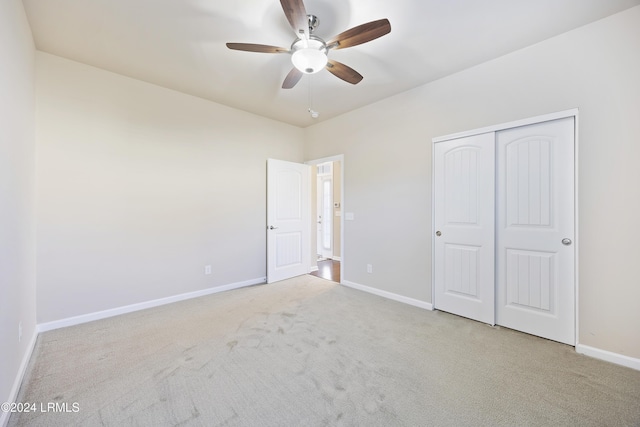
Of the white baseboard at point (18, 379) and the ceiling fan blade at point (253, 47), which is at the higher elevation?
the ceiling fan blade at point (253, 47)

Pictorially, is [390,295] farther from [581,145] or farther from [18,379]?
[18,379]

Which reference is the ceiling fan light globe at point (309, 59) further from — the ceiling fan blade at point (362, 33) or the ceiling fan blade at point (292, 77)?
the ceiling fan blade at point (292, 77)

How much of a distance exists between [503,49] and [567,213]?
5.43 ft

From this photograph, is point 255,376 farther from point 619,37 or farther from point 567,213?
point 619,37

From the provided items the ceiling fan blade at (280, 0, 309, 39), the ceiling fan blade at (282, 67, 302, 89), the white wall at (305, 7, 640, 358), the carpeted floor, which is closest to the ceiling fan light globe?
the ceiling fan blade at (280, 0, 309, 39)

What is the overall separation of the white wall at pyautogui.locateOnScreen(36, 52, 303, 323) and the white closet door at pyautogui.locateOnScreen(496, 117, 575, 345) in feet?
11.0

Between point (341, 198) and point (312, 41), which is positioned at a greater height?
point (312, 41)

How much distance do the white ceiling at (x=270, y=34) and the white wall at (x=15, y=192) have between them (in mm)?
430

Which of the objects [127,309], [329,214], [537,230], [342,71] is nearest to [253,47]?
[342,71]

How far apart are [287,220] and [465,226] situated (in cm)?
276

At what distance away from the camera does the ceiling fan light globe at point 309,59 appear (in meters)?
1.95

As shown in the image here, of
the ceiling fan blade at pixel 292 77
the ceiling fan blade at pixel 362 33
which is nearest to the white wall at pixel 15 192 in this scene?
the ceiling fan blade at pixel 292 77

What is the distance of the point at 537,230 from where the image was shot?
8.05ft

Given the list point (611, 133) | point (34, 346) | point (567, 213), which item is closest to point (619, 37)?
point (611, 133)
